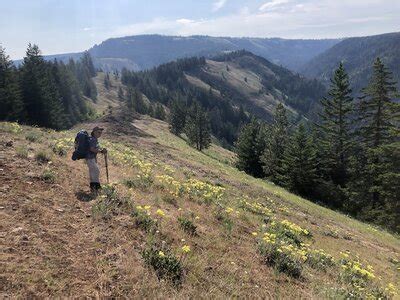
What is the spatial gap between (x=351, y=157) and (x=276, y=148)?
10.2 metres

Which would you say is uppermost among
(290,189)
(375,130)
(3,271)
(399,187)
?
(3,271)

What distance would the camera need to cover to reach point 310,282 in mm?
9031

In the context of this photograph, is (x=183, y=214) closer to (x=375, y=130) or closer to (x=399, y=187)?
(x=399, y=187)

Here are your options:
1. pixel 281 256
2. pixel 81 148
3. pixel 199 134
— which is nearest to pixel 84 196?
pixel 81 148

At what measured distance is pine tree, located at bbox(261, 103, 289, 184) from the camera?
165ft

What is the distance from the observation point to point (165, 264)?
24.4ft

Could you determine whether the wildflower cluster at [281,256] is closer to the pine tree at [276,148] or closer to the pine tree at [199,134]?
the pine tree at [276,148]

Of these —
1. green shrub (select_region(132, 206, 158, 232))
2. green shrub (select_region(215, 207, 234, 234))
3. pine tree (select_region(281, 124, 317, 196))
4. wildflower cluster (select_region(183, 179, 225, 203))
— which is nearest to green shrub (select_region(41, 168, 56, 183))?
green shrub (select_region(132, 206, 158, 232))

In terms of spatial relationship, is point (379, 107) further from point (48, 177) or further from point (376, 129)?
point (48, 177)

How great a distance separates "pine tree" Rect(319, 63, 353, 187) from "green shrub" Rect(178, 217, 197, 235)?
38.2 m

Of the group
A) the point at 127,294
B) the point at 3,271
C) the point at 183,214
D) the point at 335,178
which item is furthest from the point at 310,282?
the point at 335,178

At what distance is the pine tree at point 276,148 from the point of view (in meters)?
50.2

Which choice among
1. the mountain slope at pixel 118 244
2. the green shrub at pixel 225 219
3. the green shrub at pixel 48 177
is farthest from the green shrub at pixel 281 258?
the green shrub at pixel 48 177

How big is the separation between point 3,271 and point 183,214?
216 inches
